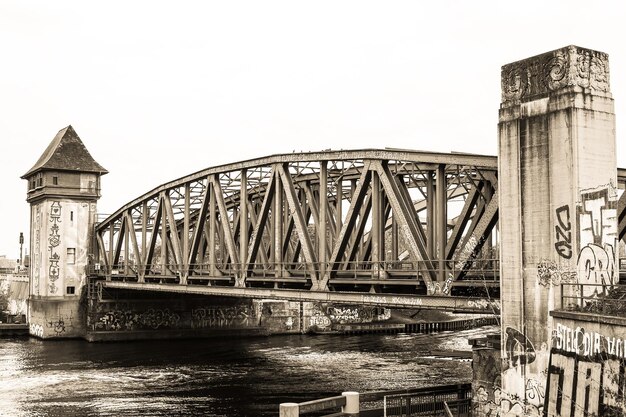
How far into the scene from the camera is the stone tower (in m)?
61.8

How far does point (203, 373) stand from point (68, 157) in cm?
2841

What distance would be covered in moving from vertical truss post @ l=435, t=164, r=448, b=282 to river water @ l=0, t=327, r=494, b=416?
35.7 ft

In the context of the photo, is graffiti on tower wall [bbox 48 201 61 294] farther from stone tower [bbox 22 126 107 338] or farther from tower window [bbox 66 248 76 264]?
tower window [bbox 66 248 76 264]

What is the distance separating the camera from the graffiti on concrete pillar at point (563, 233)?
18062mm

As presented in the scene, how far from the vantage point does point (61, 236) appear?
63.1 metres

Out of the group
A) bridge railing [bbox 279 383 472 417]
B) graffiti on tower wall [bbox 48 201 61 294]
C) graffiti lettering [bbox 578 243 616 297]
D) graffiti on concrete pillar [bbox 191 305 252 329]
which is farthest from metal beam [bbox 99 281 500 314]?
graffiti on tower wall [bbox 48 201 61 294]

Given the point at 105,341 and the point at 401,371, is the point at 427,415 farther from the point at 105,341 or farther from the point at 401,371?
the point at 105,341

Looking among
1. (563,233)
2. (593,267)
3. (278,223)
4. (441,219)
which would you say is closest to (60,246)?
(278,223)

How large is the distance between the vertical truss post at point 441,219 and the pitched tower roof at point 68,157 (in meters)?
44.2

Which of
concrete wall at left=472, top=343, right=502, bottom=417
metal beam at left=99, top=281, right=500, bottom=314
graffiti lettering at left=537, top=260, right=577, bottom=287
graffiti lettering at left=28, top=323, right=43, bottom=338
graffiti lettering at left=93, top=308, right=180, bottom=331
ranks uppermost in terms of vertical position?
graffiti lettering at left=537, top=260, right=577, bottom=287

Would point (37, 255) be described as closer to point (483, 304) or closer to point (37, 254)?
point (37, 254)

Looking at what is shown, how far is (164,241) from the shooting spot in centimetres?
5291

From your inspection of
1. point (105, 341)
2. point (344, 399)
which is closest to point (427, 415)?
point (344, 399)

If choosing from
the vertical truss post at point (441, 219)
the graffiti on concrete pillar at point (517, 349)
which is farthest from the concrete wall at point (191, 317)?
the graffiti on concrete pillar at point (517, 349)
